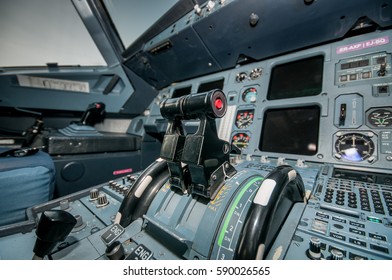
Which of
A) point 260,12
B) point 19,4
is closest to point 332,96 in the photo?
point 260,12

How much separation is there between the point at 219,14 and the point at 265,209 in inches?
83.5

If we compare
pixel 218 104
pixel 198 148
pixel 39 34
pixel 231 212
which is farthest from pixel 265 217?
pixel 39 34

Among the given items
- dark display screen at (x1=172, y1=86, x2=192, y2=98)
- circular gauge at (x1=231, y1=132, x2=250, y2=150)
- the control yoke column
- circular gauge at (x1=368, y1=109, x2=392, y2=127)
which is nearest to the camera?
the control yoke column

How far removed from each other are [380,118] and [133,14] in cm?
339

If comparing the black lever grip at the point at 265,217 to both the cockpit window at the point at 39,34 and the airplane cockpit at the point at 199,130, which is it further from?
the cockpit window at the point at 39,34

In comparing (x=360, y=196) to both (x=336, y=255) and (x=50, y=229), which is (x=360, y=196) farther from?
(x=50, y=229)

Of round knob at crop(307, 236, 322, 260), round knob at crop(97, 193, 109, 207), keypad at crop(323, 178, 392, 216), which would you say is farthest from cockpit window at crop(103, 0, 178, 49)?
round knob at crop(307, 236, 322, 260)

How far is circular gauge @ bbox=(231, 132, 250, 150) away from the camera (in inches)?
74.3

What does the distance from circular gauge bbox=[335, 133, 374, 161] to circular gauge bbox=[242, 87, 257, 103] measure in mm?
935

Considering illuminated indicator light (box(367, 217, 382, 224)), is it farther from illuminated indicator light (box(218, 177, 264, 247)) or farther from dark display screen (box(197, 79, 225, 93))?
dark display screen (box(197, 79, 225, 93))

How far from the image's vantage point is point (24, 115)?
8.89 ft

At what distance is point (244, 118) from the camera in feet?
6.72

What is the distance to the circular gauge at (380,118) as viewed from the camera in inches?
50.1

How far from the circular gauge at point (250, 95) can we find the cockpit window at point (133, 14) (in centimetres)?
166
